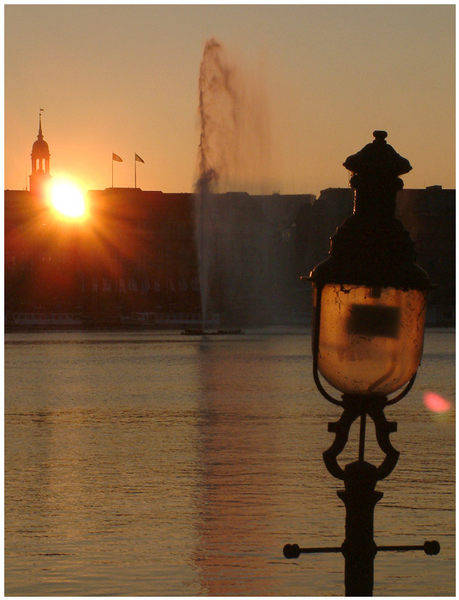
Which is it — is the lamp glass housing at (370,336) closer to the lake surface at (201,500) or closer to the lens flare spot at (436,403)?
the lake surface at (201,500)

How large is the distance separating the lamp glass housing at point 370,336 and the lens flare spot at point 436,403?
25.7 m

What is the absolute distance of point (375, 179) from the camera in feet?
11.4

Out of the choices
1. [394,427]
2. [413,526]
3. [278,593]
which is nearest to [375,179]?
[394,427]

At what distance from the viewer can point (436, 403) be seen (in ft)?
104

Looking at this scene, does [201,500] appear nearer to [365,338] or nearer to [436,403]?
[365,338]

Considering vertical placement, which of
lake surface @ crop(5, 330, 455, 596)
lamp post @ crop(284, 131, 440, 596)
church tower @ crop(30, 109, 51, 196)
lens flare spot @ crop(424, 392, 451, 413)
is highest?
church tower @ crop(30, 109, 51, 196)

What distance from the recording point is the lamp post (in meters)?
3.31

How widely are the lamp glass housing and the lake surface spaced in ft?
19.7

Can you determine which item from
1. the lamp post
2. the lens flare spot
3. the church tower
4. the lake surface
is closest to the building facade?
the church tower

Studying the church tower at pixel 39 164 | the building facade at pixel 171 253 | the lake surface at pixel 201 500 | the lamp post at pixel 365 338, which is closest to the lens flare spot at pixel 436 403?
the lake surface at pixel 201 500

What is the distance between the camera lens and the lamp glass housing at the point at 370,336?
3.31 meters

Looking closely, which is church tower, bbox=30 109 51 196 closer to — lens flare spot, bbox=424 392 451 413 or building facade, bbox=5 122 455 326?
building facade, bbox=5 122 455 326

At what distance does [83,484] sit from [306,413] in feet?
42.3

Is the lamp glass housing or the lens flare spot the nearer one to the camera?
the lamp glass housing
